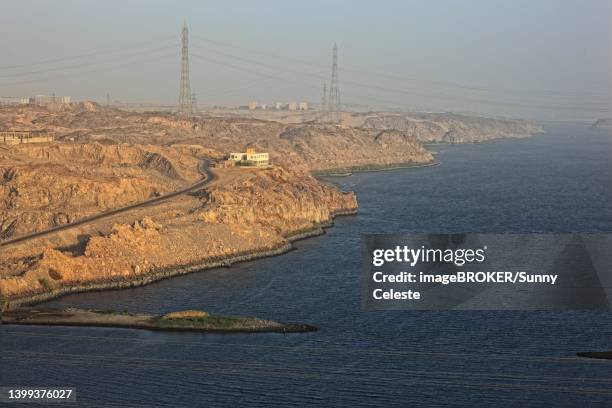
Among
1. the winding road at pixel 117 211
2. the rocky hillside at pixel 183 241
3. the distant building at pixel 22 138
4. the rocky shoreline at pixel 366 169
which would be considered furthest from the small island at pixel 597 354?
the rocky shoreline at pixel 366 169

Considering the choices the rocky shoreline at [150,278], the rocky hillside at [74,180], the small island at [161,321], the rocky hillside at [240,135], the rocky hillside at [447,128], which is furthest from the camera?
the rocky hillside at [447,128]

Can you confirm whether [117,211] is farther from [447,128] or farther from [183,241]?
[447,128]

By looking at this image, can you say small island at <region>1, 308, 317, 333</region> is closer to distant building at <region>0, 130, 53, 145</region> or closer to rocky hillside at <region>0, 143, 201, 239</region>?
rocky hillside at <region>0, 143, 201, 239</region>

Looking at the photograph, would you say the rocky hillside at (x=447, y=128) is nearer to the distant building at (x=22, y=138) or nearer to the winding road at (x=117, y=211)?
the distant building at (x=22, y=138)

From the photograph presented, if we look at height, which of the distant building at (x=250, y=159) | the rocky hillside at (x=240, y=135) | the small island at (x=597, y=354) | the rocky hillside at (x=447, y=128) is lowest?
the small island at (x=597, y=354)

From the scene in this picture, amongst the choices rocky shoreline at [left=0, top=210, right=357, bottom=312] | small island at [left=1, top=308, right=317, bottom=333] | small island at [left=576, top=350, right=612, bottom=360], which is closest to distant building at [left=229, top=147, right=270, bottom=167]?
rocky shoreline at [left=0, top=210, right=357, bottom=312]

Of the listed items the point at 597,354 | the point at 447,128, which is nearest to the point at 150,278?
the point at 597,354

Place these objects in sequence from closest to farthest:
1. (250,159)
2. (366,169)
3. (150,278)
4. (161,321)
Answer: (161,321) → (150,278) → (250,159) → (366,169)
